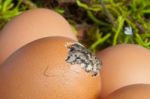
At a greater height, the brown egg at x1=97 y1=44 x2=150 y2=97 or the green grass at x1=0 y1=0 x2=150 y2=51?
the green grass at x1=0 y1=0 x2=150 y2=51

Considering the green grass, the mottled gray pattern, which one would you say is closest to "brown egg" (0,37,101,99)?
the mottled gray pattern

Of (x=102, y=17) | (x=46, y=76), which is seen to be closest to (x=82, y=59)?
(x=46, y=76)

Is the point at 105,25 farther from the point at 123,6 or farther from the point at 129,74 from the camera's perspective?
the point at 129,74

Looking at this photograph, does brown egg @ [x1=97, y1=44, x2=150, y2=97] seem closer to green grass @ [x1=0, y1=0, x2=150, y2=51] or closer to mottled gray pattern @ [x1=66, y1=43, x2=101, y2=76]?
mottled gray pattern @ [x1=66, y1=43, x2=101, y2=76]

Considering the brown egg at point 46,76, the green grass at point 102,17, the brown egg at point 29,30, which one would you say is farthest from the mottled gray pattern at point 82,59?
the green grass at point 102,17

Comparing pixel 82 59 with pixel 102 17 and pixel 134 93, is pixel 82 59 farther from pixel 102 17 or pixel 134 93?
pixel 102 17

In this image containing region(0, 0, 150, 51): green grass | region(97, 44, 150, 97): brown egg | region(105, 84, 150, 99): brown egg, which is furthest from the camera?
region(0, 0, 150, 51): green grass

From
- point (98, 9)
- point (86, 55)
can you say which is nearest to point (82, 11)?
point (98, 9)

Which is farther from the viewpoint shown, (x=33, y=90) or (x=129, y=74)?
(x=129, y=74)
